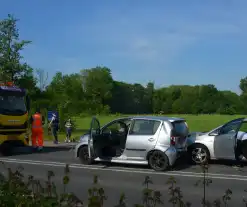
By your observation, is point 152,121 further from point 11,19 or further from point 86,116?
point 86,116

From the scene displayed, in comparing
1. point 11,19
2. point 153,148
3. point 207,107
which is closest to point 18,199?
point 153,148

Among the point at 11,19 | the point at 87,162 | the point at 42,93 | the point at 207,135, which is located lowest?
the point at 87,162

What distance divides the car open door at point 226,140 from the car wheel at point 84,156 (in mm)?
3864

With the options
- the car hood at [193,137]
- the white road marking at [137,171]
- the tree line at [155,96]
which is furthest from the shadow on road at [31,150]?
the tree line at [155,96]

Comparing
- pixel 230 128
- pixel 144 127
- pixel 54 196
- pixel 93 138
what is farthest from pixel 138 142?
pixel 54 196

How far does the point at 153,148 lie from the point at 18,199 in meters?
7.44

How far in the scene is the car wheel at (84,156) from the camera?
1227 cm

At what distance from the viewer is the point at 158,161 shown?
1115cm

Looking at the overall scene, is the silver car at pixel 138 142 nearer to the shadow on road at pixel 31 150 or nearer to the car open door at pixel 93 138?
the car open door at pixel 93 138

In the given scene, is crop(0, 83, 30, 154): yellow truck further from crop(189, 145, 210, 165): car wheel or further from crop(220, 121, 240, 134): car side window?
crop(220, 121, 240, 134): car side window

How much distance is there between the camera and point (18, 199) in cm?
397

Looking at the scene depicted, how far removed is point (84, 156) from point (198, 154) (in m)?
3.51

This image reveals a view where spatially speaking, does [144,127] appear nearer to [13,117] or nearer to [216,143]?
[216,143]

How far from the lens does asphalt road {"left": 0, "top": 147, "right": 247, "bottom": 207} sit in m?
7.97
